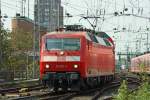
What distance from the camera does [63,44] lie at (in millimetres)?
23500

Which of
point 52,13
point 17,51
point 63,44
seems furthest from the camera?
point 17,51

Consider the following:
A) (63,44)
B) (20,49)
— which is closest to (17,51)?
(20,49)

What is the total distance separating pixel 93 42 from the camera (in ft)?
83.9

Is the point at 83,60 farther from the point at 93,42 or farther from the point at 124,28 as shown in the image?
the point at 124,28

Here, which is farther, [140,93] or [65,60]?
[65,60]

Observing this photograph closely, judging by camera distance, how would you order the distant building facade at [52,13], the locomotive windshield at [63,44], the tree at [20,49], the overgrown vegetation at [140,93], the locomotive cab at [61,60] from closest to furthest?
the overgrown vegetation at [140,93] < the locomotive cab at [61,60] < the locomotive windshield at [63,44] < the distant building facade at [52,13] < the tree at [20,49]

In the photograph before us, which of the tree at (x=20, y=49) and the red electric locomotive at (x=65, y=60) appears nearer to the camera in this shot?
the red electric locomotive at (x=65, y=60)

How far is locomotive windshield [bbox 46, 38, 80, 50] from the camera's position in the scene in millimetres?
23469

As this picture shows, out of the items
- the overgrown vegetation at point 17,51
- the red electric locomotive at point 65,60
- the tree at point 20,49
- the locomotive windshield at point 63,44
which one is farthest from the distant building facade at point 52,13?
the locomotive windshield at point 63,44

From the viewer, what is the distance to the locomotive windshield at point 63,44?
23.5 m

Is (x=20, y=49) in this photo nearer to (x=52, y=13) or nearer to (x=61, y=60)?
(x=52, y=13)

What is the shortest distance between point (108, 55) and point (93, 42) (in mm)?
6266

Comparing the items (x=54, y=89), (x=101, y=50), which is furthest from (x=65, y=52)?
(x=101, y=50)

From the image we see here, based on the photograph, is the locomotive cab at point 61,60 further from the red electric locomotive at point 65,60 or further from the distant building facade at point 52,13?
the distant building facade at point 52,13
